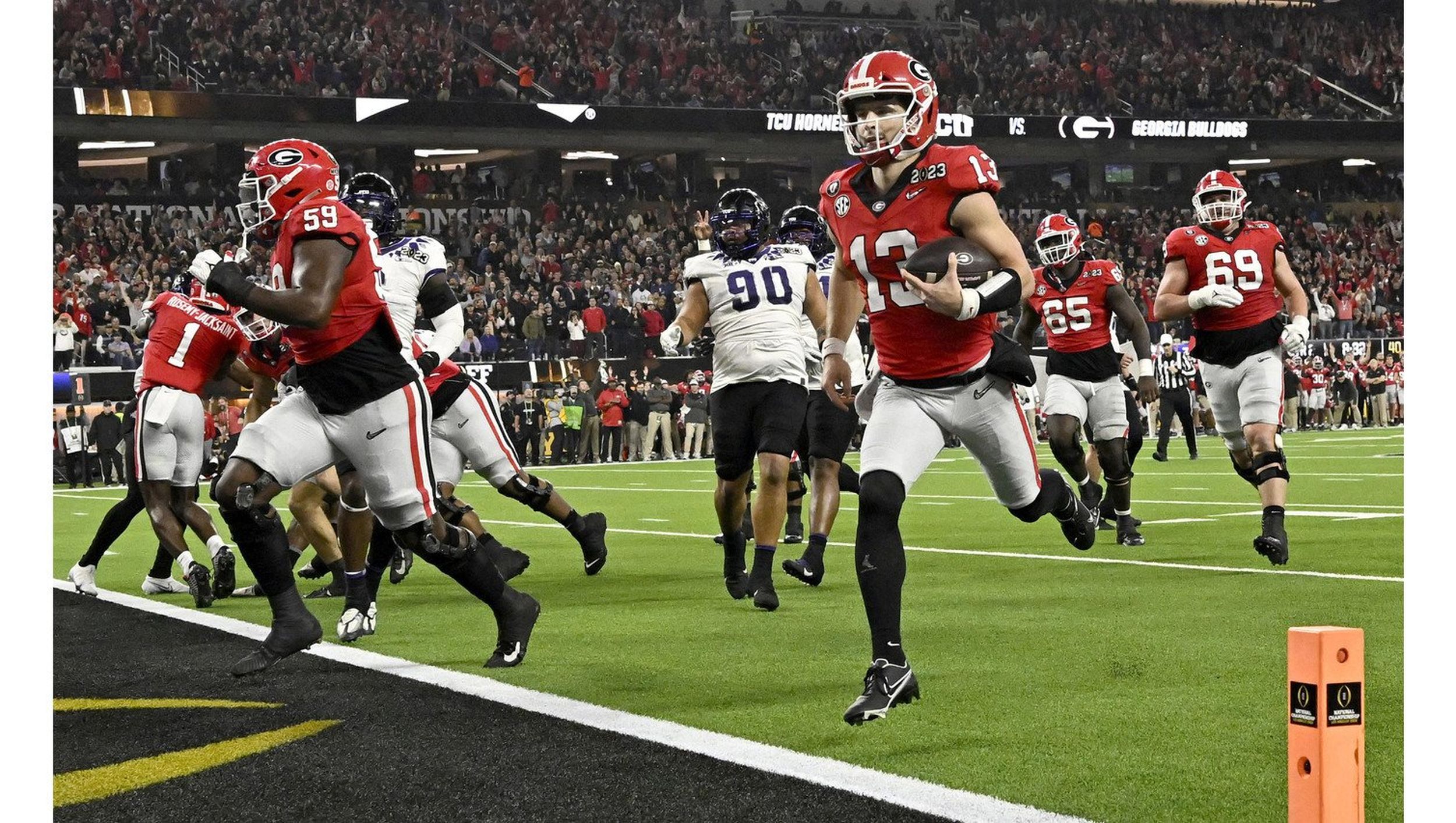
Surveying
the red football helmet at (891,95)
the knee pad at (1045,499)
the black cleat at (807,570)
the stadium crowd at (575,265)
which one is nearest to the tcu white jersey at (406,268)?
the black cleat at (807,570)

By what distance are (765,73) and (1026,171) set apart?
831cm

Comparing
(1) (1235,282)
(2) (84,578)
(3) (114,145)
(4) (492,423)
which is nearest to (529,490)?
(4) (492,423)

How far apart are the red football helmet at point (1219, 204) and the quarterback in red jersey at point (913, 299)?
393 centimetres

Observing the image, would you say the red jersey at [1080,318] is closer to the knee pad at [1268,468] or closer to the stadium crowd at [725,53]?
the knee pad at [1268,468]

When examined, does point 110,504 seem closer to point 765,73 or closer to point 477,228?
point 477,228

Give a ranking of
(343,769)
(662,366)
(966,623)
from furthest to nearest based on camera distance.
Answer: (662,366) < (966,623) < (343,769)

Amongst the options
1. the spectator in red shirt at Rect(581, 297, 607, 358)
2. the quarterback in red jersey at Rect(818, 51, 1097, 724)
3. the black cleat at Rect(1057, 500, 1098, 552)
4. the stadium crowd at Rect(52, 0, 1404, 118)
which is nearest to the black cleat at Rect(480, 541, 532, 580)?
the black cleat at Rect(1057, 500, 1098, 552)

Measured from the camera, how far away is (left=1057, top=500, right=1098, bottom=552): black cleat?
635cm

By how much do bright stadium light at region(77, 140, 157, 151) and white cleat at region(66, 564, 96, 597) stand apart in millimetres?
26609

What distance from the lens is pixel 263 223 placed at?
5691 mm

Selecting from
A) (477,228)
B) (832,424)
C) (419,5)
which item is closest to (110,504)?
(832,424)

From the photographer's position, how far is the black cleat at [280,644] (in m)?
5.52

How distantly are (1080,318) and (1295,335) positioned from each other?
5.95ft

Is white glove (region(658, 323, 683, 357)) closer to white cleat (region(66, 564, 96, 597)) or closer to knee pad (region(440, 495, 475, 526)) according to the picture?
knee pad (region(440, 495, 475, 526))
